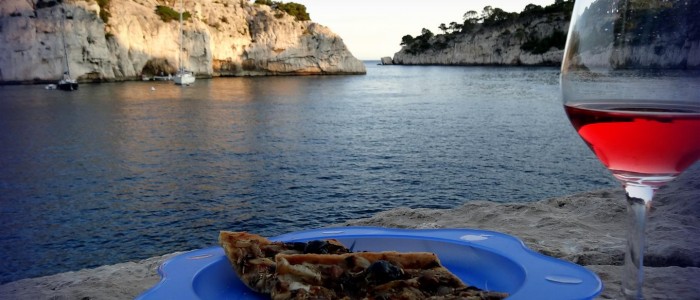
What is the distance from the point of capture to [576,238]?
3.52 meters

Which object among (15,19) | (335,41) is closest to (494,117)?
(15,19)

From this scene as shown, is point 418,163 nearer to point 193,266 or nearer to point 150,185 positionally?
point 150,185

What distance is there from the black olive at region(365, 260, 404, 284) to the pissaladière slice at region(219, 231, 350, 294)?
225mm

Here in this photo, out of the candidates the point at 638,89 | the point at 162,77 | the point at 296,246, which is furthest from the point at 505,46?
the point at 638,89

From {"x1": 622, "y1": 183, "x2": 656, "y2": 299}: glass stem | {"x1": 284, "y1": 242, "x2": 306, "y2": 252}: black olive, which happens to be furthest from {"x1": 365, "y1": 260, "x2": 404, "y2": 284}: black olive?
{"x1": 622, "y1": 183, "x2": 656, "y2": 299}: glass stem

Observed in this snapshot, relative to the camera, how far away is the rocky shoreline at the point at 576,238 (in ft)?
8.25

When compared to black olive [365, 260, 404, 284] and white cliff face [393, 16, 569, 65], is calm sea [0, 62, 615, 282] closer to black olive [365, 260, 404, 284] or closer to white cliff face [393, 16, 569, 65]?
black olive [365, 260, 404, 284]

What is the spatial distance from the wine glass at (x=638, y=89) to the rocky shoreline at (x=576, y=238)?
39.2 inches

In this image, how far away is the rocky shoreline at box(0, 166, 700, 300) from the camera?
2516 millimetres

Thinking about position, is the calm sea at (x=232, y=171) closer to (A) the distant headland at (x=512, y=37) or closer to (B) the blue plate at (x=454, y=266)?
(B) the blue plate at (x=454, y=266)

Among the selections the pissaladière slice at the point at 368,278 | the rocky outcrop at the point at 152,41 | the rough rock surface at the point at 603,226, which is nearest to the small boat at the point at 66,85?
the rocky outcrop at the point at 152,41

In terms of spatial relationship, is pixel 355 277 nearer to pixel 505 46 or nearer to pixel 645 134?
pixel 645 134

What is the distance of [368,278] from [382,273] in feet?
0.13

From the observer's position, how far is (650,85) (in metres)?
1.21
